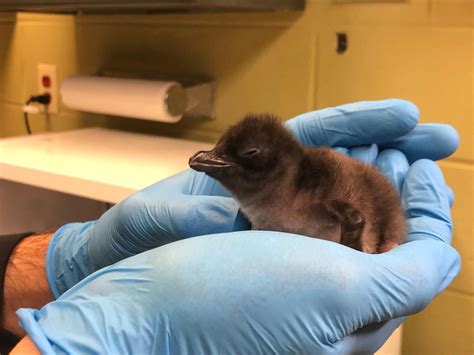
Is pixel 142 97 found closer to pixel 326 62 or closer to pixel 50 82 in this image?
pixel 326 62

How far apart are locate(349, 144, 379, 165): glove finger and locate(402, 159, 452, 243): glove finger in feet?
0.23

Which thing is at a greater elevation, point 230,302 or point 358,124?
point 358,124

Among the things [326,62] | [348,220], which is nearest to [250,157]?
[348,220]

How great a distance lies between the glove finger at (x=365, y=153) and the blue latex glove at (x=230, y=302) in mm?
324

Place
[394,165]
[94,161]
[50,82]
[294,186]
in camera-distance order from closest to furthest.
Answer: [294,186]
[394,165]
[94,161]
[50,82]

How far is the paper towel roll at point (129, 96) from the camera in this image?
1.29 meters

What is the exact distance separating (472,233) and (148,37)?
38.9 inches

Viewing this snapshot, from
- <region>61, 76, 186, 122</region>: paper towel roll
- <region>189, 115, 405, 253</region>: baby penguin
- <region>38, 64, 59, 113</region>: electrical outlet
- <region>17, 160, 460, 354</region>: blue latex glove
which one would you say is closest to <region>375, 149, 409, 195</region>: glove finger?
<region>189, 115, 405, 253</region>: baby penguin

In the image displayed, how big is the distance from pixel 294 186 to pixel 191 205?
18 centimetres

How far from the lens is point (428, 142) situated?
0.92m

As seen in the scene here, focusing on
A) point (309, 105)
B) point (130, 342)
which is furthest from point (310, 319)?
point (309, 105)

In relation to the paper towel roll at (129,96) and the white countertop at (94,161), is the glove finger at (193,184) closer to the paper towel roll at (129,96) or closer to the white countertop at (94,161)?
the white countertop at (94,161)

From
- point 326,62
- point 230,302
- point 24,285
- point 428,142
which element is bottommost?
point 24,285

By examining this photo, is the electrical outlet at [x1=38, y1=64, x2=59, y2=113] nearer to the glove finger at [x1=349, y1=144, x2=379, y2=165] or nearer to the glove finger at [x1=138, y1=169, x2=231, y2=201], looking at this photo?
the glove finger at [x1=138, y1=169, x2=231, y2=201]
